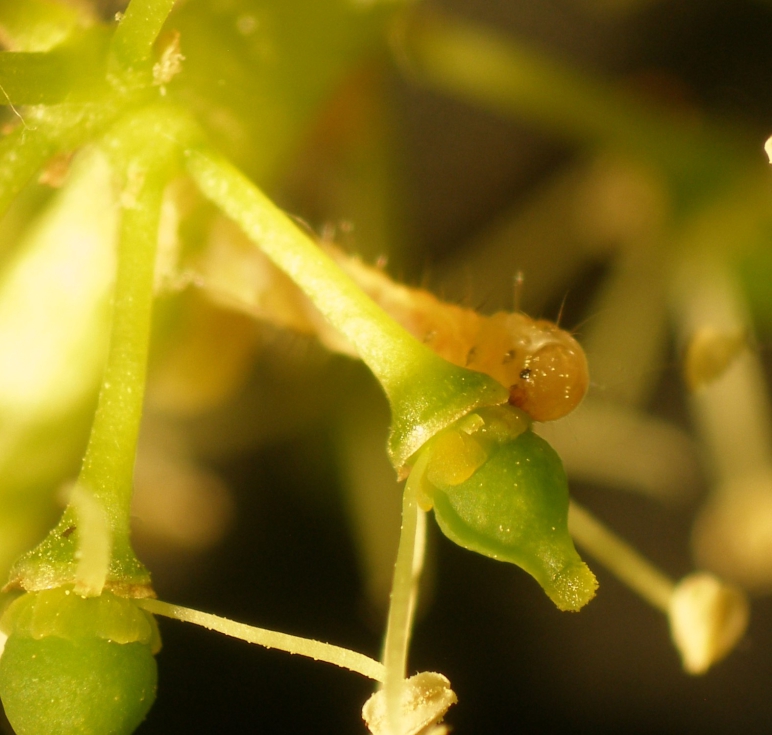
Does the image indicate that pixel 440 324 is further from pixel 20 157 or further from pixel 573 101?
pixel 573 101

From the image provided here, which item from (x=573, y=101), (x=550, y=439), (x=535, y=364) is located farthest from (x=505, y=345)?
(x=573, y=101)

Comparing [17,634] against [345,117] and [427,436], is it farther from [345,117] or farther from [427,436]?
[345,117]

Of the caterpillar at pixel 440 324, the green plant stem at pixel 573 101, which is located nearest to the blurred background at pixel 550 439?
the green plant stem at pixel 573 101

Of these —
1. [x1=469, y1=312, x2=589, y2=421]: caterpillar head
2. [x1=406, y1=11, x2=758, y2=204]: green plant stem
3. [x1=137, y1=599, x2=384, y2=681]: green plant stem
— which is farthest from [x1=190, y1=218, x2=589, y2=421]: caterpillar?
[x1=406, y1=11, x2=758, y2=204]: green plant stem

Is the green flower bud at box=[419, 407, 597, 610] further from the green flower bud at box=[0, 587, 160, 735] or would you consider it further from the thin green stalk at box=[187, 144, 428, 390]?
the green flower bud at box=[0, 587, 160, 735]

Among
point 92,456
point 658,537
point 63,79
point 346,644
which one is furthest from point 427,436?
point 658,537
